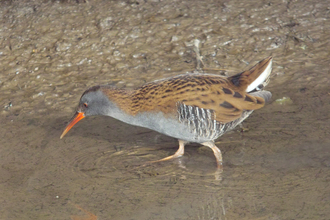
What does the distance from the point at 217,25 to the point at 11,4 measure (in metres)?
2.96

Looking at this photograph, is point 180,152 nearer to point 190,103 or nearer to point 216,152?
point 216,152

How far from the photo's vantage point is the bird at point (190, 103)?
384 centimetres

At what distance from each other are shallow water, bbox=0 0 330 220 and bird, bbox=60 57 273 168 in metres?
0.40

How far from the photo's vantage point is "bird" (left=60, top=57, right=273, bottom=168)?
3.84m

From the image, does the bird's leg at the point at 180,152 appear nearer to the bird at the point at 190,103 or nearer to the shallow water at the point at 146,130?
the shallow water at the point at 146,130

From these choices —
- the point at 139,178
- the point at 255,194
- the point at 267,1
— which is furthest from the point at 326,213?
the point at 267,1

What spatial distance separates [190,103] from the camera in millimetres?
3803

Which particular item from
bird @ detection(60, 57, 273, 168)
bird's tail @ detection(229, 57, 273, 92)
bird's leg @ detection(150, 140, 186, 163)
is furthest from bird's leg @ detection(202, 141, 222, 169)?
bird's tail @ detection(229, 57, 273, 92)

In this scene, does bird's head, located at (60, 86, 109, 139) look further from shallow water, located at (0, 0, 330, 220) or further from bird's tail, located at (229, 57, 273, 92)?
bird's tail, located at (229, 57, 273, 92)

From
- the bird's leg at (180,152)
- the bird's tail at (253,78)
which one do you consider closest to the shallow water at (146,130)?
the bird's leg at (180,152)

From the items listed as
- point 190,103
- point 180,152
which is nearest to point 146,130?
point 180,152

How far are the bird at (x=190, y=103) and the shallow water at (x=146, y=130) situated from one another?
0.40m

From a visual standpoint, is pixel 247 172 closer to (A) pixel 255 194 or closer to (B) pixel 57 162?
(A) pixel 255 194

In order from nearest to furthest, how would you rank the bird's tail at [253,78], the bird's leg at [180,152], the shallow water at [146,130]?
the shallow water at [146,130], the bird's tail at [253,78], the bird's leg at [180,152]
